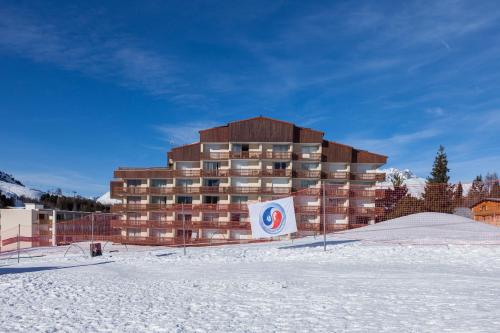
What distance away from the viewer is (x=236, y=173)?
5303 cm

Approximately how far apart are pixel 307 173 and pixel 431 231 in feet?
95.3

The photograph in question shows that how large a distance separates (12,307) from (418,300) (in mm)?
8278

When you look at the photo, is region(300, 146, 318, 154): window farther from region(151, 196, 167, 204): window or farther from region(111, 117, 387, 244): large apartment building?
region(151, 196, 167, 204): window

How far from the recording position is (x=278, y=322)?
740 centimetres

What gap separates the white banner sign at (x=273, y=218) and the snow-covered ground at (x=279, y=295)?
1618 millimetres

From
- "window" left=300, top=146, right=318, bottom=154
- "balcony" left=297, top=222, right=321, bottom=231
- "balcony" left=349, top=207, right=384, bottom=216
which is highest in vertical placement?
"window" left=300, top=146, right=318, bottom=154

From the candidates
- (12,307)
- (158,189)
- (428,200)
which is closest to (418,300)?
(12,307)

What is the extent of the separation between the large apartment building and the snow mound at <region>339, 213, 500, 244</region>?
2361 cm

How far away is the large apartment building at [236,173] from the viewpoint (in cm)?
5238

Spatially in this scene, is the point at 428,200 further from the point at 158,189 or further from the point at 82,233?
the point at 82,233

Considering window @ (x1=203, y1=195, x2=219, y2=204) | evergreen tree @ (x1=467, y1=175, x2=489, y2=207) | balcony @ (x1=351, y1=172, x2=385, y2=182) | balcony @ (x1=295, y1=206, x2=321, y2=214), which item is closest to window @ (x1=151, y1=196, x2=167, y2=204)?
window @ (x1=203, y1=195, x2=219, y2=204)

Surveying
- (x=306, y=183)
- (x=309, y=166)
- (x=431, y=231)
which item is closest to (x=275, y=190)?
(x=306, y=183)

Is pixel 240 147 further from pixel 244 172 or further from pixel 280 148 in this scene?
pixel 280 148

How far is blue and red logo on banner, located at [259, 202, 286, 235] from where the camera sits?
19.6 m
